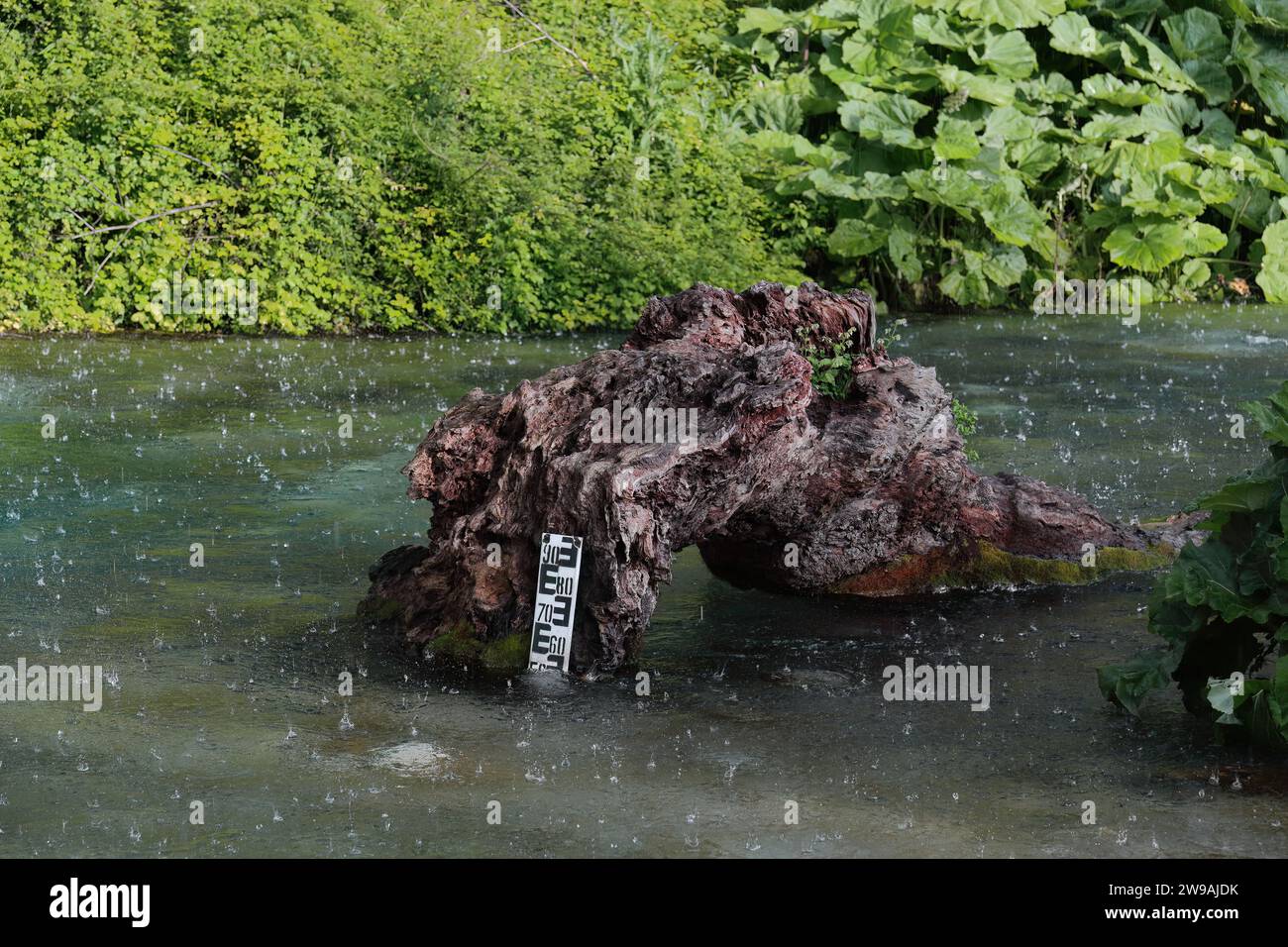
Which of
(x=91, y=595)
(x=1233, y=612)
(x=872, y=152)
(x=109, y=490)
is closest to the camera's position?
(x=1233, y=612)

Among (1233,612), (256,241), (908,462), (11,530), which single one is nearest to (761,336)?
(908,462)

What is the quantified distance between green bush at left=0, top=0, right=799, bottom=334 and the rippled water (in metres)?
4.31

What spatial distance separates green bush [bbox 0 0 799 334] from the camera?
1428 centimetres

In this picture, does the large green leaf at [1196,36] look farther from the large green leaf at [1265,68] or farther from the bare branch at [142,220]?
the bare branch at [142,220]

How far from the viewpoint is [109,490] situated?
897cm

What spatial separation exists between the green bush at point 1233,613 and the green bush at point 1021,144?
11.0m

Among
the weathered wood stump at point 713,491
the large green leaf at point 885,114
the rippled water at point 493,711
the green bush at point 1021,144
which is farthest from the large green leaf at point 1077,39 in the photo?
the weathered wood stump at point 713,491

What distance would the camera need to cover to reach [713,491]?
6.36 meters

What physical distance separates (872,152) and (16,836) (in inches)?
538

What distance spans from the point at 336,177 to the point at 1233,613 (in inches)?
434

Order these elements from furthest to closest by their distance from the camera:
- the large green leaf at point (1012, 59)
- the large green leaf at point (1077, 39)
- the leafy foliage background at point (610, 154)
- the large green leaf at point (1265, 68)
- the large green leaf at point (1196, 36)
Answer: the large green leaf at point (1196, 36)
the large green leaf at point (1265, 68)
the large green leaf at point (1077, 39)
the large green leaf at point (1012, 59)
the leafy foliage background at point (610, 154)

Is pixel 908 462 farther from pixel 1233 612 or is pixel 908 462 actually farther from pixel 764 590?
pixel 1233 612

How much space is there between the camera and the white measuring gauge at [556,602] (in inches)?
239

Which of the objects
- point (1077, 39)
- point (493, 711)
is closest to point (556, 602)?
point (493, 711)
